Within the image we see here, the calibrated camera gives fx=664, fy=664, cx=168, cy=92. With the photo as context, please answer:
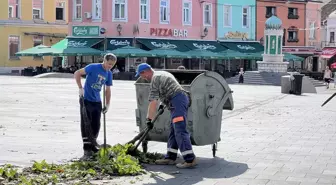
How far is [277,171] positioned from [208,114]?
1.49 metres

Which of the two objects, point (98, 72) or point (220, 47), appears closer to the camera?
point (98, 72)

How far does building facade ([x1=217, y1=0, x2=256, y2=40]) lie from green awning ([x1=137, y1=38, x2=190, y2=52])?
539cm

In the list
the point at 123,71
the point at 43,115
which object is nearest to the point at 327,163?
the point at 43,115

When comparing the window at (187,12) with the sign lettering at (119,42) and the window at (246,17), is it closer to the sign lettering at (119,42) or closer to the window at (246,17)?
the window at (246,17)

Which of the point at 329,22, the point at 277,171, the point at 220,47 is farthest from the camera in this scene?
the point at 329,22

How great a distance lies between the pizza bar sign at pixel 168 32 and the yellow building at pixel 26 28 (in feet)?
36.5

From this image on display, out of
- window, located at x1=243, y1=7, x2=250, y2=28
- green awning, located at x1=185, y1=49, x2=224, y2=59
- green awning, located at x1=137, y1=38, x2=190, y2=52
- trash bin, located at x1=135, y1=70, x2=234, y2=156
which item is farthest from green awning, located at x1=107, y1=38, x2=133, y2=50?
trash bin, located at x1=135, y1=70, x2=234, y2=156

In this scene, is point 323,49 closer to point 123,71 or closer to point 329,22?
point 329,22

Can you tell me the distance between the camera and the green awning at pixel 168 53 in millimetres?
46438

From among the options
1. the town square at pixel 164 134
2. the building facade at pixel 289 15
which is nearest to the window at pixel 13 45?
the building facade at pixel 289 15

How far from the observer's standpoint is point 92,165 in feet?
29.2

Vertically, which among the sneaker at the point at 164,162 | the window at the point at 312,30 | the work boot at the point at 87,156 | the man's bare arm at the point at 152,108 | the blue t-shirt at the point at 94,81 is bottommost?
the sneaker at the point at 164,162

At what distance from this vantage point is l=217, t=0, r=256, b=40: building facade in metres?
54.9

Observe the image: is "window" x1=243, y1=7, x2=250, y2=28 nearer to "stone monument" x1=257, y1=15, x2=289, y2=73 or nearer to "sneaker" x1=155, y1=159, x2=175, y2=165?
"stone monument" x1=257, y1=15, x2=289, y2=73
